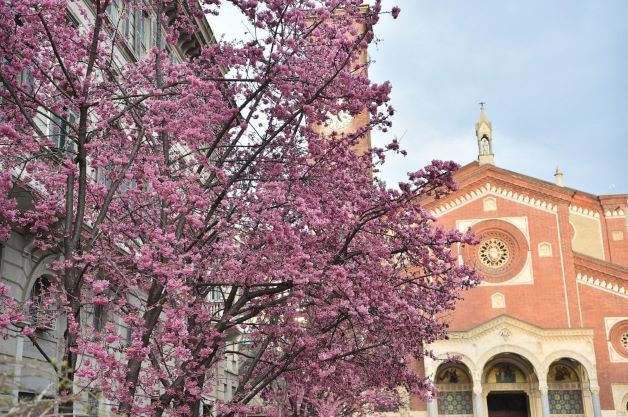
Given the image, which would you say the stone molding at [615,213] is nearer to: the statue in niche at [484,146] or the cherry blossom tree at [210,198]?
the statue in niche at [484,146]

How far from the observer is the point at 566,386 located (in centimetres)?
3838

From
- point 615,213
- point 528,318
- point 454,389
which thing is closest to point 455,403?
point 454,389

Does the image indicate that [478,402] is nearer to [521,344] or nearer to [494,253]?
[521,344]

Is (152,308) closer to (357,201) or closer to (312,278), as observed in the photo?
(312,278)

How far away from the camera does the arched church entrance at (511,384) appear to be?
38.5 meters

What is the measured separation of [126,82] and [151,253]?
359cm

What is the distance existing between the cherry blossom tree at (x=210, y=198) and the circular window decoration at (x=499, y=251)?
97.8 ft

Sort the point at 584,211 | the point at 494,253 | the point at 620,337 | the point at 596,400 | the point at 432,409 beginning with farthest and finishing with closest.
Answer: the point at 584,211 < the point at 494,253 < the point at 620,337 < the point at 432,409 < the point at 596,400

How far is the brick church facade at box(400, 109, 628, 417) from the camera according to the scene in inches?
1458

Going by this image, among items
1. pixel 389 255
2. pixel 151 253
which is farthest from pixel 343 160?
pixel 151 253

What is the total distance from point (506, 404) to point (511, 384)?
81.5 inches

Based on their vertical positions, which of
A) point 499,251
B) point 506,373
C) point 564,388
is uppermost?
point 499,251

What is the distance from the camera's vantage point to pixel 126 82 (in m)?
11.5

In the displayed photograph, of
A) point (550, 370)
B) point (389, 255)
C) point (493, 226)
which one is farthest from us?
point (493, 226)
